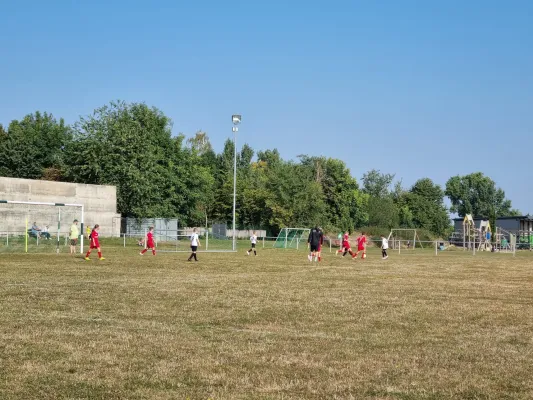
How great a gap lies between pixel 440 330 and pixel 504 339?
3.96 ft

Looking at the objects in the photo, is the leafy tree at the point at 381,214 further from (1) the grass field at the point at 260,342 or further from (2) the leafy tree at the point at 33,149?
(1) the grass field at the point at 260,342

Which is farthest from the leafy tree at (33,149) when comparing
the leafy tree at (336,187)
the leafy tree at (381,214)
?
the leafy tree at (381,214)

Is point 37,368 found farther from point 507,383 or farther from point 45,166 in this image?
point 45,166

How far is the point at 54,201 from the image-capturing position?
194ft

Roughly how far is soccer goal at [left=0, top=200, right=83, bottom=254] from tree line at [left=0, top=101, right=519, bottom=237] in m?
14.5

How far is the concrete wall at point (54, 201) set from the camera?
48.8m

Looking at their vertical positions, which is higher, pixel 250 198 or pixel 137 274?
pixel 250 198

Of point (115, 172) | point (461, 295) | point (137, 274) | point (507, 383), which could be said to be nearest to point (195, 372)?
point (507, 383)

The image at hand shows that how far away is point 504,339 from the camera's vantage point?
11.0 metres

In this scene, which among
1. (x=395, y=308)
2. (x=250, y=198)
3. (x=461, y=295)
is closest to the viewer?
(x=395, y=308)

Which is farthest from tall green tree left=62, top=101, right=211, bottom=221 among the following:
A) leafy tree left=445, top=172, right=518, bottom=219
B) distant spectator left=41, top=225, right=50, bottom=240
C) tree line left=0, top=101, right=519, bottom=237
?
leafy tree left=445, top=172, right=518, bottom=219

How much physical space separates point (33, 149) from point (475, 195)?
102 meters

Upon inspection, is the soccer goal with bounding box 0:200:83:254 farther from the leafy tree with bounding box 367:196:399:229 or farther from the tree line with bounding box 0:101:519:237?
the leafy tree with bounding box 367:196:399:229

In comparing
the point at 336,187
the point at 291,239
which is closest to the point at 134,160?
the point at 291,239
